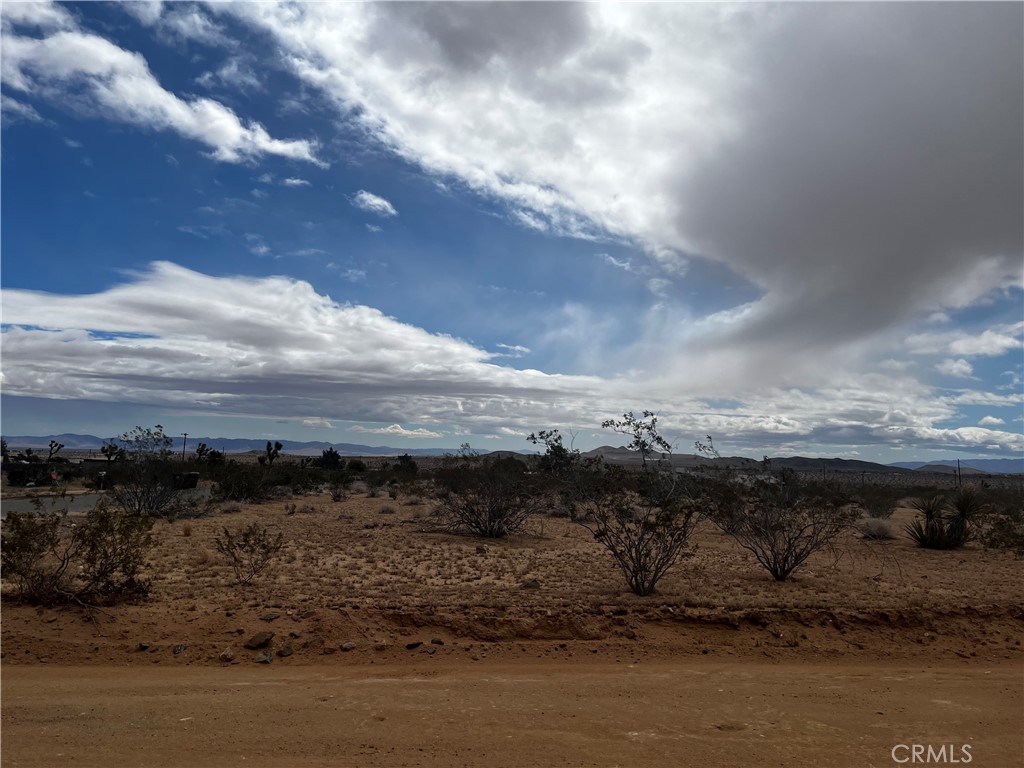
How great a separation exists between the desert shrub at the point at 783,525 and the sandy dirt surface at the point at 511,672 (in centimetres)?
58

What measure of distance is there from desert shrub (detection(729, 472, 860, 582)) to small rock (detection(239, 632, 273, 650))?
33.0ft

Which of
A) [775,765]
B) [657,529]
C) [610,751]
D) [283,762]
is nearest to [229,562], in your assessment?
[657,529]

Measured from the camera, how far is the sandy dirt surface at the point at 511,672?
5.93 meters

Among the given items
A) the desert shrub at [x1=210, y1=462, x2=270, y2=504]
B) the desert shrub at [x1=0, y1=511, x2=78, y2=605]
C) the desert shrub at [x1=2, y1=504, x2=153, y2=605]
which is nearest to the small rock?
the desert shrub at [x1=2, y1=504, x2=153, y2=605]

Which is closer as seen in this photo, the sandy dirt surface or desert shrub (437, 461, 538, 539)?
the sandy dirt surface

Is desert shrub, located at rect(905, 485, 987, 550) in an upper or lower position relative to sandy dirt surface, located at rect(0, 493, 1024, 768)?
upper

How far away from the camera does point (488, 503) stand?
22.7 m

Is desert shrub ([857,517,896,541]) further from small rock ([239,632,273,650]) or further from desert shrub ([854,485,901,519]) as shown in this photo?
small rock ([239,632,273,650])

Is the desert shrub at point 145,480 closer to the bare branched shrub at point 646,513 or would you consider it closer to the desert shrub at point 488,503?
the desert shrub at point 488,503

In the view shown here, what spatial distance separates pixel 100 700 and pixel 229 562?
7.99 m

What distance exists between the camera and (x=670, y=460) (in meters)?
15.8

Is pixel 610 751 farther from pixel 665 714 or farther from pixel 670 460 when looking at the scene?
pixel 670 460

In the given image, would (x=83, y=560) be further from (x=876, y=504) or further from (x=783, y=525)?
(x=876, y=504)

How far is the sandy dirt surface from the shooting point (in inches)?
233
